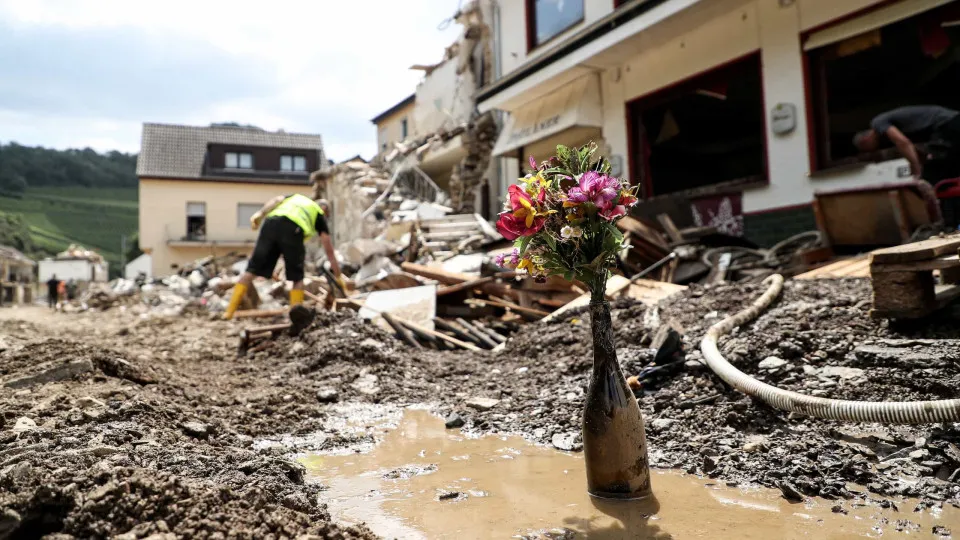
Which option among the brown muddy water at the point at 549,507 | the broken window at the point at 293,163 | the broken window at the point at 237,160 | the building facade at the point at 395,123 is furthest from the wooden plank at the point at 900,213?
the broken window at the point at 237,160

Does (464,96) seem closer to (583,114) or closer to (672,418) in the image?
(583,114)

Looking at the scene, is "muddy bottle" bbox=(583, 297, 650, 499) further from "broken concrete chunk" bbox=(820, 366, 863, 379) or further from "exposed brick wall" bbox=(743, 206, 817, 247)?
"exposed brick wall" bbox=(743, 206, 817, 247)

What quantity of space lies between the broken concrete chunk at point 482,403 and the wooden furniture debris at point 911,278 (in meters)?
2.47

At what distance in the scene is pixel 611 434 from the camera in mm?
2562

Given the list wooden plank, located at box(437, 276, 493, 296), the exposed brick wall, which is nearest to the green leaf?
wooden plank, located at box(437, 276, 493, 296)

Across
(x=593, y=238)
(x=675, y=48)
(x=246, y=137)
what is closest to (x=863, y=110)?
(x=675, y=48)

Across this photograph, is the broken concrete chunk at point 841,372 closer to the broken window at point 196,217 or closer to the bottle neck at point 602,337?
the bottle neck at point 602,337

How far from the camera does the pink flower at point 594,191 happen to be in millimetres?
2529

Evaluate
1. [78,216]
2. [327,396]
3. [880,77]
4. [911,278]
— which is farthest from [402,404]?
[78,216]

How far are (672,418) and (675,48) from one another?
27.4 ft

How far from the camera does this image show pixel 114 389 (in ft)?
11.9

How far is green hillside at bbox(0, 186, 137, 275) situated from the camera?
264 ft

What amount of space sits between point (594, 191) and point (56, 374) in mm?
3598

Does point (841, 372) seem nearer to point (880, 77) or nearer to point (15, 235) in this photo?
point (880, 77)
